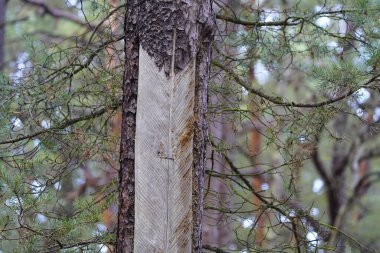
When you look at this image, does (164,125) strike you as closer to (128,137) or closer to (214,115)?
(128,137)

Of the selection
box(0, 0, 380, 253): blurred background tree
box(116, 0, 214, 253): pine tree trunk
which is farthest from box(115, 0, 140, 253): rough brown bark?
box(0, 0, 380, 253): blurred background tree

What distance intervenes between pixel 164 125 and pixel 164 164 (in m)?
0.15

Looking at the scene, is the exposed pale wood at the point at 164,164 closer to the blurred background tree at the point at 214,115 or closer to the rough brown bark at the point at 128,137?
the rough brown bark at the point at 128,137

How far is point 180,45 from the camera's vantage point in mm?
2828

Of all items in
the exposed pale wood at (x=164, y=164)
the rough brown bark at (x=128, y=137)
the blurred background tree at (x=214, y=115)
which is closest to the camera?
the exposed pale wood at (x=164, y=164)

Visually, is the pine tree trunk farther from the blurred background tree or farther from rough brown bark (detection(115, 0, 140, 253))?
the blurred background tree

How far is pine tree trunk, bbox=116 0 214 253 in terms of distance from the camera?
8.82 ft

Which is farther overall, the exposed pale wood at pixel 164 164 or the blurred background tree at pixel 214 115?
the blurred background tree at pixel 214 115

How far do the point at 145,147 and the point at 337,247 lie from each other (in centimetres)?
155

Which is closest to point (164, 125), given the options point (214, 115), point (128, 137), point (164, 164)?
point (164, 164)

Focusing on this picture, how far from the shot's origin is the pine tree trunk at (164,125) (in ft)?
8.82

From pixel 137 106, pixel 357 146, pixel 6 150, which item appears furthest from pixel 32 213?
pixel 357 146

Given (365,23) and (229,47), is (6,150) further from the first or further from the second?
(365,23)

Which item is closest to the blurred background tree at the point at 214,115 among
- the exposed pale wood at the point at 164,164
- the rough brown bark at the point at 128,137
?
the rough brown bark at the point at 128,137
